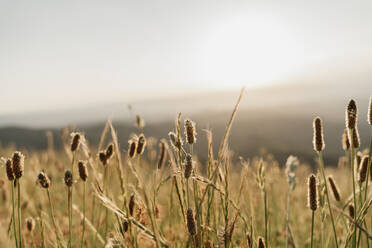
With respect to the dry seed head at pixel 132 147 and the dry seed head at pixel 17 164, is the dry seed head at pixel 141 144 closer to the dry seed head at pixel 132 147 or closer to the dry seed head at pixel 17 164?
the dry seed head at pixel 132 147

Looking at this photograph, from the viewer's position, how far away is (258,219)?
3572mm

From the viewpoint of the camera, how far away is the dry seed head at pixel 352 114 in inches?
52.6

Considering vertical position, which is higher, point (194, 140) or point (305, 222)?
point (194, 140)

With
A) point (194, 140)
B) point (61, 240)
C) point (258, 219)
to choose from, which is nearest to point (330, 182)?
point (194, 140)

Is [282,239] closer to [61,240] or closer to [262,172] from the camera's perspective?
[262,172]

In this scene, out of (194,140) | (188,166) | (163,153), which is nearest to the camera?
(188,166)

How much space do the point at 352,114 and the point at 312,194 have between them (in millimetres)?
370

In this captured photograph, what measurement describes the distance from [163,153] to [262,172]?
0.59 meters

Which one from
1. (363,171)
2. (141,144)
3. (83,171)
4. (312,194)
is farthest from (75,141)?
(363,171)

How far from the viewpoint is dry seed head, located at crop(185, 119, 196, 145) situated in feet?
4.19

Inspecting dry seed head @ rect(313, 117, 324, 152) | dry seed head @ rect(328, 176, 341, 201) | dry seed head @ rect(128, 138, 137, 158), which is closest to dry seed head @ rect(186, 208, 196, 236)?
dry seed head @ rect(128, 138, 137, 158)

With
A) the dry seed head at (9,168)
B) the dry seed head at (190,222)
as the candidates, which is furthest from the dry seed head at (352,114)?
the dry seed head at (9,168)

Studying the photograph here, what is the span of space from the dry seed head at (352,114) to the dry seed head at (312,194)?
26 cm

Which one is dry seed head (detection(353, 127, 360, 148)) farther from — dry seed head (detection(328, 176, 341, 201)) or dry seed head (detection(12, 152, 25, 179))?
dry seed head (detection(12, 152, 25, 179))
